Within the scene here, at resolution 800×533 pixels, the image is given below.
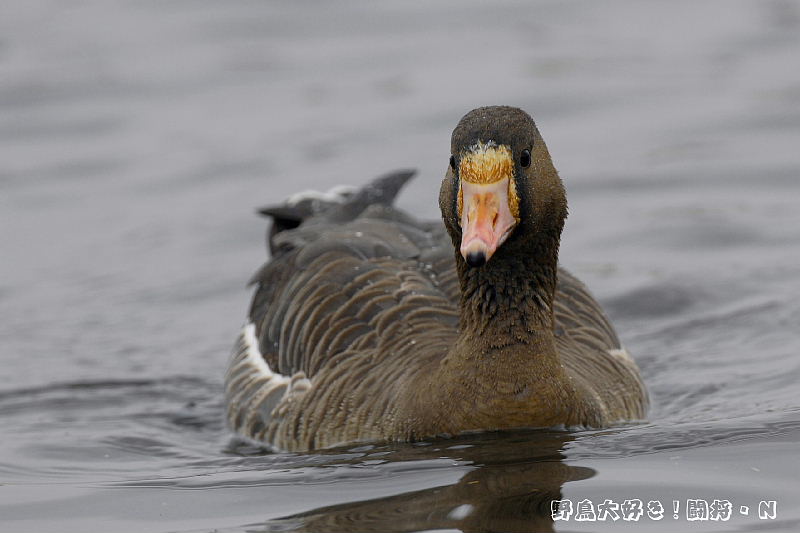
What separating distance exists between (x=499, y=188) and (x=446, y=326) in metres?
1.74

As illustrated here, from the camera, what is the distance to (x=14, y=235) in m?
16.7

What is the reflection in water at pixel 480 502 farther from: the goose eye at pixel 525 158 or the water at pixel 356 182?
the goose eye at pixel 525 158

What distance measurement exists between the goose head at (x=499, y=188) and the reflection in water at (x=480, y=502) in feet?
3.86

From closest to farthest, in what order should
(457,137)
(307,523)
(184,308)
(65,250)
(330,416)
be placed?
1. (307,523)
2. (457,137)
3. (330,416)
4. (184,308)
5. (65,250)

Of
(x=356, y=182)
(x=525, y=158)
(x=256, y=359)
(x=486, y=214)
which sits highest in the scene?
(x=356, y=182)

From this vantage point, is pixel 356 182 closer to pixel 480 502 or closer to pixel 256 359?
pixel 256 359

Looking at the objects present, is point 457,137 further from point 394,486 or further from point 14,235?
point 14,235

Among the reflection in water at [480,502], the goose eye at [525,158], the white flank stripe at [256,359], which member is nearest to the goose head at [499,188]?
the goose eye at [525,158]

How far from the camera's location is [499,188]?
823 centimetres

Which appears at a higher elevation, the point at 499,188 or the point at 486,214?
the point at 499,188

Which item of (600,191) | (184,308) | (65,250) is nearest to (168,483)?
(184,308)

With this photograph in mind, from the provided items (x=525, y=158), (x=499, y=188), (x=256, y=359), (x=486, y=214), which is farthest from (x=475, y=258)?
(x=256, y=359)

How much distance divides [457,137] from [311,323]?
2262 mm

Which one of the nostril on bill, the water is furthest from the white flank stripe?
the nostril on bill
